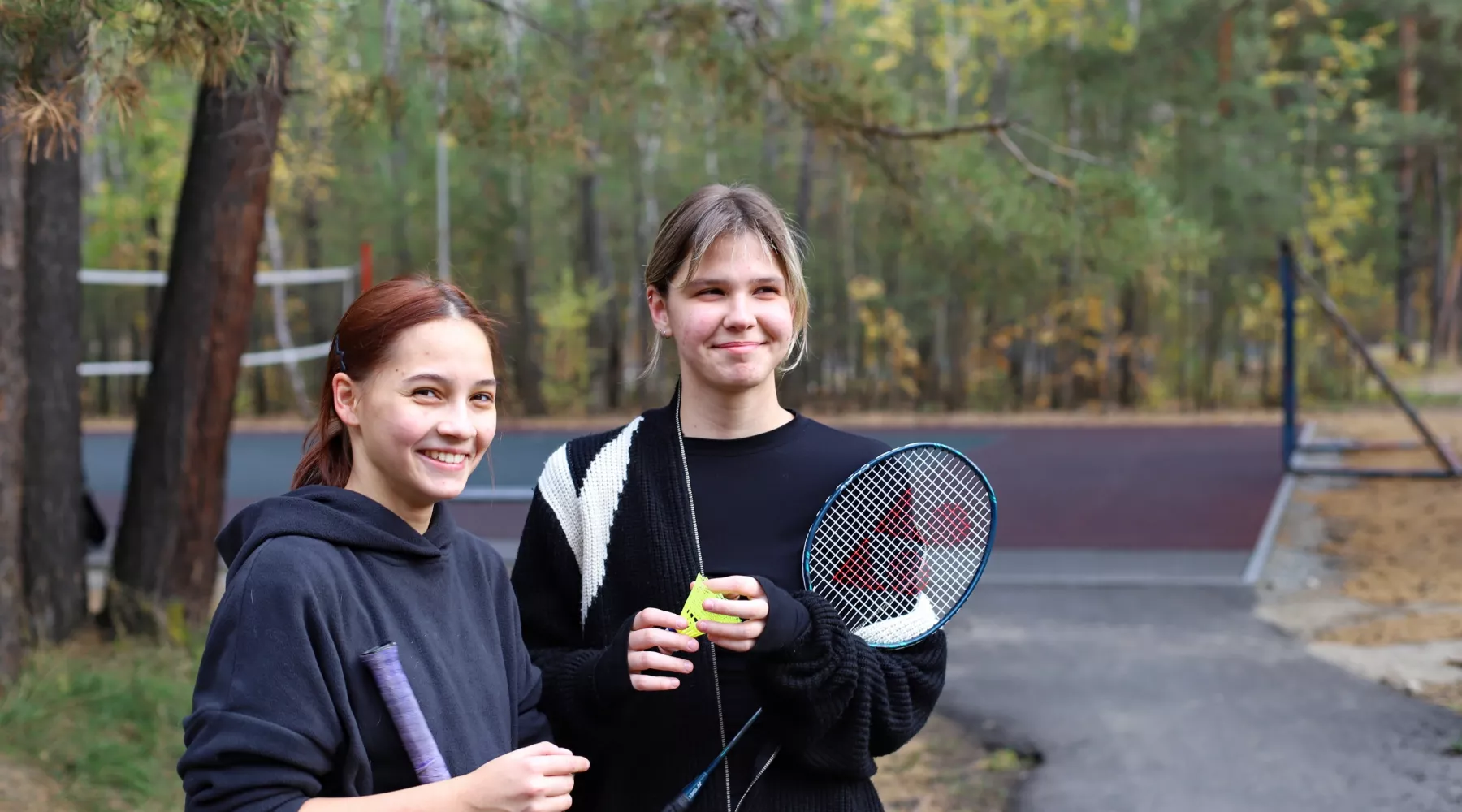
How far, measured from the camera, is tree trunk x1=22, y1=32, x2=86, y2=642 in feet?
22.2

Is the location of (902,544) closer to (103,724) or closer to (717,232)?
(717,232)

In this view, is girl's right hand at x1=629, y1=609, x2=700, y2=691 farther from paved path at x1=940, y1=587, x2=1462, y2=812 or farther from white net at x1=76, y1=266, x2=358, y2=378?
white net at x1=76, y1=266, x2=358, y2=378

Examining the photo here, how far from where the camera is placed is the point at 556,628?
2.53m

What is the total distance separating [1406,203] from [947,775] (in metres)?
26.6

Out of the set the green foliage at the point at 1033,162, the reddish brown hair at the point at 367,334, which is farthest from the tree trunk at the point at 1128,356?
the reddish brown hair at the point at 367,334

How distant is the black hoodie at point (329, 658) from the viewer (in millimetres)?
1708

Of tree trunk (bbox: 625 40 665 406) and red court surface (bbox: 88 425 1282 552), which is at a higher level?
tree trunk (bbox: 625 40 665 406)

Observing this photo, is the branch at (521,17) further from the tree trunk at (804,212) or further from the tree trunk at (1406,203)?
the tree trunk at (1406,203)

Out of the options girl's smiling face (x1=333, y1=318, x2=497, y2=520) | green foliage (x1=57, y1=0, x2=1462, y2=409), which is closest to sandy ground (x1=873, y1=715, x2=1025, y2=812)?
girl's smiling face (x1=333, y1=318, x2=497, y2=520)

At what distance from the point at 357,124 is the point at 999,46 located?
2308cm

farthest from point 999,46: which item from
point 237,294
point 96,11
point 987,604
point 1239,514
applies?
point 96,11

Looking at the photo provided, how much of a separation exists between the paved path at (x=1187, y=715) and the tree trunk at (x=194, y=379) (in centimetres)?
361

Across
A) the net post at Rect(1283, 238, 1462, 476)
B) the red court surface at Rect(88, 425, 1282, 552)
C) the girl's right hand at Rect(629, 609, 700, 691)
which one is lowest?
the red court surface at Rect(88, 425, 1282, 552)

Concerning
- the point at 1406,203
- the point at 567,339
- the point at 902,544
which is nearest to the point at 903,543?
the point at 902,544
